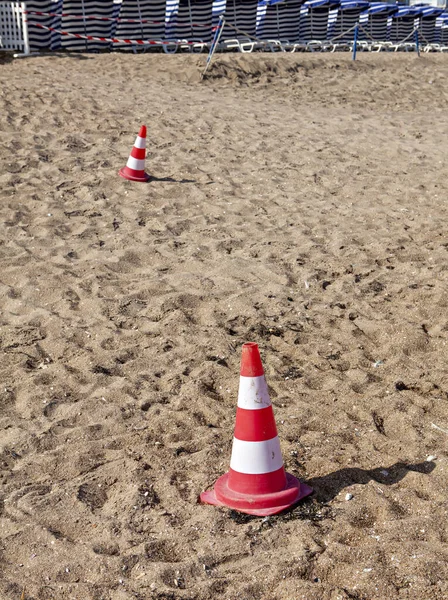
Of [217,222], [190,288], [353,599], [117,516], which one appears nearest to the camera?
[353,599]

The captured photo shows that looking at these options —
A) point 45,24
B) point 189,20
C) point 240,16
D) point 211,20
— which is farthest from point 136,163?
point 240,16

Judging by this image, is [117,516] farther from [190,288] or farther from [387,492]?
[190,288]

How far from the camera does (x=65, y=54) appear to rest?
16672 mm

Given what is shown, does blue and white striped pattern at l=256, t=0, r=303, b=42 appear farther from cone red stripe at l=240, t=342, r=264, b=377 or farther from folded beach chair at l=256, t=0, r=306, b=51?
cone red stripe at l=240, t=342, r=264, b=377

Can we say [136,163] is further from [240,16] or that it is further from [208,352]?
[240,16]

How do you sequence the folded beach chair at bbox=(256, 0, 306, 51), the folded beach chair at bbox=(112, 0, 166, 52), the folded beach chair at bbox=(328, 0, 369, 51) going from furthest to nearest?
the folded beach chair at bbox=(328, 0, 369, 51) → the folded beach chair at bbox=(256, 0, 306, 51) → the folded beach chair at bbox=(112, 0, 166, 52)

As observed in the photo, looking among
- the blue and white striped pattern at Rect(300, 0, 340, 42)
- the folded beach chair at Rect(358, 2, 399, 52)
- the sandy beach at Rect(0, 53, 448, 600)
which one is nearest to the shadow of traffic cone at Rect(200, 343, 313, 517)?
the sandy beach at Rect(0, 53, 448, 600)

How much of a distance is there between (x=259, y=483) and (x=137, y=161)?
5.69 metres

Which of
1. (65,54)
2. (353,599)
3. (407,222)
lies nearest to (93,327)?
(353,599)

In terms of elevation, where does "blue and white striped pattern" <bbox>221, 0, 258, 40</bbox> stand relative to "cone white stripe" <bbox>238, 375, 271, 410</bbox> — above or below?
below

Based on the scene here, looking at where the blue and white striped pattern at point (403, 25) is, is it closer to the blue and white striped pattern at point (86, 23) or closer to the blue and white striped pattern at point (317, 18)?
the blue and white striped pattern at point (317, 18)

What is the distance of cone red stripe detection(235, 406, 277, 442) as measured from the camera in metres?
3.32

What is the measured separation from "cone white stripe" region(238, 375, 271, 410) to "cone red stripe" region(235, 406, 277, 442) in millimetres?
23

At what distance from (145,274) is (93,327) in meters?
1.09
